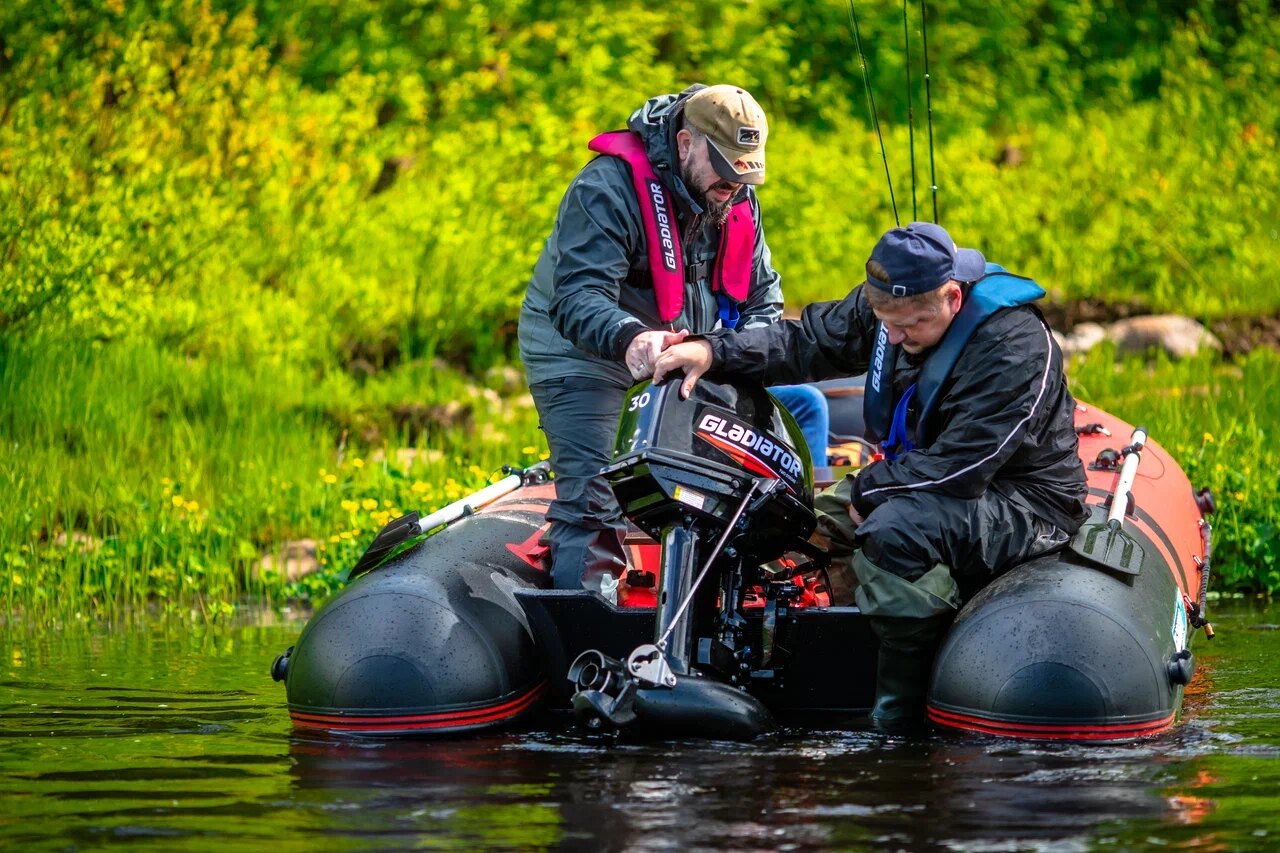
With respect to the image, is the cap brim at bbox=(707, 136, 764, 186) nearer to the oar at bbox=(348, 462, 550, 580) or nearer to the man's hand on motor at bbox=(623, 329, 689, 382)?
the man's hand on motor at bbox=(623, 329, 689, 382)

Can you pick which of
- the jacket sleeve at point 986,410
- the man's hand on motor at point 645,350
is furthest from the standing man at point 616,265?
the jacket sleeve at point 986,410

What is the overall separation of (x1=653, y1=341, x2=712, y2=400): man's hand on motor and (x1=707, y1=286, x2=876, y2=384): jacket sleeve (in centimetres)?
13

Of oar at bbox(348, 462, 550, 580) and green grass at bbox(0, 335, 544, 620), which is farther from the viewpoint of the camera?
green grass at bbox(0, 335, 544, 620)

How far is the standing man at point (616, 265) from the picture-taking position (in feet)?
19.5

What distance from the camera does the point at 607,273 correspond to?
19.6ft

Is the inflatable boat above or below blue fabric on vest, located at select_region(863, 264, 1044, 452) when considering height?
below

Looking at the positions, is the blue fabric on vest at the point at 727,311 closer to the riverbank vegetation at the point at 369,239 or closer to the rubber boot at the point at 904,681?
the rubber boot at the point at 904,681

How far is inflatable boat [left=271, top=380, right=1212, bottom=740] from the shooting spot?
5.29m

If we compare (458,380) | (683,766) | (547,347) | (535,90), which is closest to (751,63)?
(535,90)

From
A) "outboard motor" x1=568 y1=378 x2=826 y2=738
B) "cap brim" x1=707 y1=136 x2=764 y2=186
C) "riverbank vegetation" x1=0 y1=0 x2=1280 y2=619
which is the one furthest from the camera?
"riverbank vegetation" x1=0 y1=0 x2=1280 y2=619

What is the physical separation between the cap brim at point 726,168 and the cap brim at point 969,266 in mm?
696

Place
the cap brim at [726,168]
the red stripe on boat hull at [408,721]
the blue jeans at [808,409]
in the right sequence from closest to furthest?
the red stripe on boat hull at [408,721] < the cap brim at [726,168] < the blue jeans at [808,409]

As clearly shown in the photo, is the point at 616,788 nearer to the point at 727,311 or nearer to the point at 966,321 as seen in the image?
the point at 966,321

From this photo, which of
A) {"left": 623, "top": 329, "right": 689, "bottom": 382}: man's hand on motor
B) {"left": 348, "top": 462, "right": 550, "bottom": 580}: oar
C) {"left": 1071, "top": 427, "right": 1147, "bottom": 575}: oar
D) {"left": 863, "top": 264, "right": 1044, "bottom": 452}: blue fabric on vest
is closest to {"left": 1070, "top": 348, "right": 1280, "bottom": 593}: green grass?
{"left": 1071, "top": 427, "right": 1147, "bottom": 575}: oar
